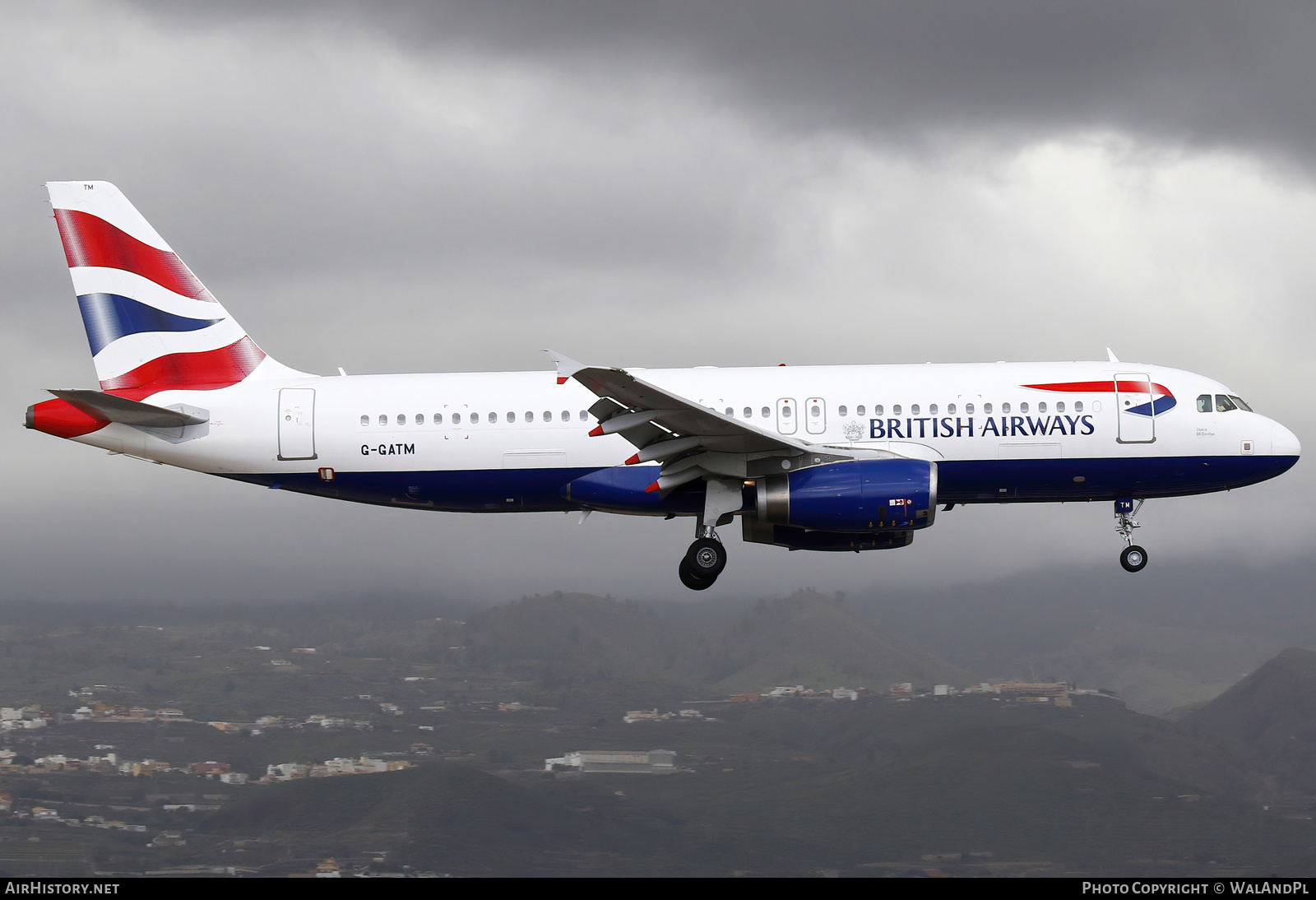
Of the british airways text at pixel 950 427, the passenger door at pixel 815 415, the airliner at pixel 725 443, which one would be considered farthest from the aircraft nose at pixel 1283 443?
the passenger door at pixel 815 415

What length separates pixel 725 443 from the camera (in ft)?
103

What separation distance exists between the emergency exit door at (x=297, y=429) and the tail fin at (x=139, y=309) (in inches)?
75.9

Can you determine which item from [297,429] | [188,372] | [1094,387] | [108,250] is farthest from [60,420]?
[1094,387]

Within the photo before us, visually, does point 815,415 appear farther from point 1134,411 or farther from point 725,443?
Answer: point 1134,411

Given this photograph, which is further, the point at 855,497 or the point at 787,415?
the point at 787,415

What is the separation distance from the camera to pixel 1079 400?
1314 inches

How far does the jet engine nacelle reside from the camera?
101 feet

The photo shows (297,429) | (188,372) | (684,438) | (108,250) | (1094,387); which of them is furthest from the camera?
(108,250)

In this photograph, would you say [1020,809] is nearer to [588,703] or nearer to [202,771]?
[588,703]

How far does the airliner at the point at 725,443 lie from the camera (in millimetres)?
32656

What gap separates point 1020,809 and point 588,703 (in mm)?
60550

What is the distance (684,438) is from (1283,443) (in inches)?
653

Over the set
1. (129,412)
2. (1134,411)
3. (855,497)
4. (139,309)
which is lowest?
(855,497)

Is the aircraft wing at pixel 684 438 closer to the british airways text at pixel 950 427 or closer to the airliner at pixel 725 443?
the airliner at pixel 725 443
